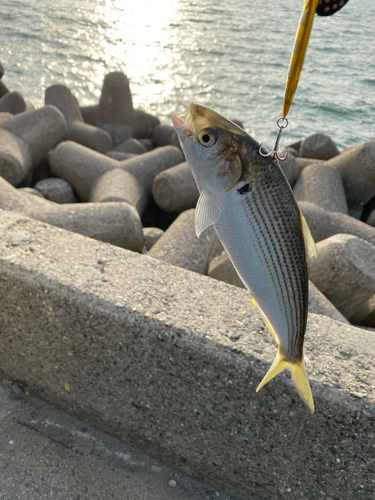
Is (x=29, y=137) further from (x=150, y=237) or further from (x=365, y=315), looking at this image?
(x=365, y=315)

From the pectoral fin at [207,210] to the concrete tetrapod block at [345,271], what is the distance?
1.99 meters

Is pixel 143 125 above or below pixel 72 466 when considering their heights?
below

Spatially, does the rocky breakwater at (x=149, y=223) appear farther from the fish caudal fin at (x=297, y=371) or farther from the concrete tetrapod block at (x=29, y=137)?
the fish caudal fin at (x=297, y=371)

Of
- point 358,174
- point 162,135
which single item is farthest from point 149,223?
point 162,135

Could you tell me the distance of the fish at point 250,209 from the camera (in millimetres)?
781

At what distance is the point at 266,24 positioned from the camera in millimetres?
23297

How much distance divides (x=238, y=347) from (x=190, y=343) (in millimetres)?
172

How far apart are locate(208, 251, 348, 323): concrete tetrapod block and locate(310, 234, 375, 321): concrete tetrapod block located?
20cm

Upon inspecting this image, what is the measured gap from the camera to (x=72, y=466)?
69.6 inches

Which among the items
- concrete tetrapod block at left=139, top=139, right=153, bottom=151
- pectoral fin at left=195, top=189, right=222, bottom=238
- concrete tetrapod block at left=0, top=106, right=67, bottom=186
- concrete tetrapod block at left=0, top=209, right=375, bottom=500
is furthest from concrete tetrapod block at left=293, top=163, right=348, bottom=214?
pectoral fin at left=195, top=189, right=222, bottom=238

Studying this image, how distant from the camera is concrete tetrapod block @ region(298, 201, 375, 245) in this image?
353 centimetres

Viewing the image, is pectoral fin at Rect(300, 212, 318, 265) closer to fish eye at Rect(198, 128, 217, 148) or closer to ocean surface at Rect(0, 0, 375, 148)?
fish eye at Rect(198, 128, 217, 148)

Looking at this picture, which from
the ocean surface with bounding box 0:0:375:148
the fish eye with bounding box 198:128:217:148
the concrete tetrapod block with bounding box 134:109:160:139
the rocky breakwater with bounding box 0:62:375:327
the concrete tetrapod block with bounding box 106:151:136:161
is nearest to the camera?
the fish eye with bounding box 198:128:217:148

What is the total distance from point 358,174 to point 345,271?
95.3 inches
